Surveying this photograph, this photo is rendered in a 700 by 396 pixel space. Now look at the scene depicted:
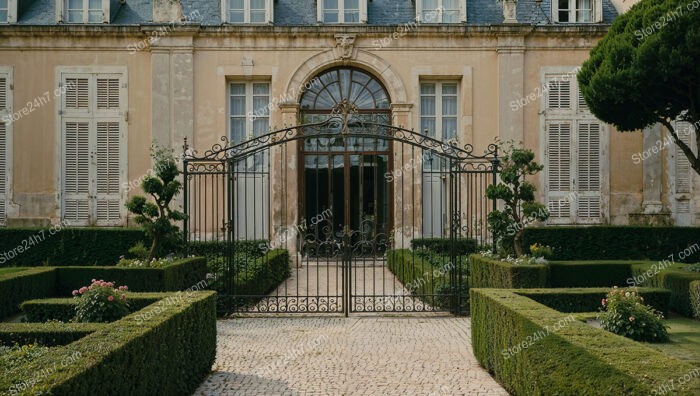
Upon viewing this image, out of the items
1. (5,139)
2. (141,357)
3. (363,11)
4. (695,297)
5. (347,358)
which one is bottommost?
(347,358)

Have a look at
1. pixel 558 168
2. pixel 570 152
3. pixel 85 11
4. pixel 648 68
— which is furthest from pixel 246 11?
pixel 648 68

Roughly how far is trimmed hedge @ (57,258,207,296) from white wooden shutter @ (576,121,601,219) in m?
11.1

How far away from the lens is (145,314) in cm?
639

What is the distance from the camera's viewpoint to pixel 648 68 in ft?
42.4

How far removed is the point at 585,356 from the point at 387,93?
48.5 ft

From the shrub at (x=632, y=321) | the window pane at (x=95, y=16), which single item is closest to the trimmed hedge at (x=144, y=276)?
the shrub at (x=632, y=321)

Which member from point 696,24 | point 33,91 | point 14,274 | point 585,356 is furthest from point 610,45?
point 33,91

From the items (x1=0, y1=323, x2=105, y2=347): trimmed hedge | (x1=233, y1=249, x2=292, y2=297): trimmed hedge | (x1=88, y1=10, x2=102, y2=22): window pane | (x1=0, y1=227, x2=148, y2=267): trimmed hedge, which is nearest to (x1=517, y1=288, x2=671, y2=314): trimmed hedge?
(x1=233, y1=249, x2=292, y2=297): trimmed hedge

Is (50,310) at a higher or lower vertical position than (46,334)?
lower

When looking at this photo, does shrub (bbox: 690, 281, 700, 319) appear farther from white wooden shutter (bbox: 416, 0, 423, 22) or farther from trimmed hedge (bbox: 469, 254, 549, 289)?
white wooden shutter (bbox: 416, 0, 423, 22)

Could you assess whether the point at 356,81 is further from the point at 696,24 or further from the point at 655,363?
the point at 655,363

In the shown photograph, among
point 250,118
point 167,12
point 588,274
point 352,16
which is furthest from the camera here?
point 352,16

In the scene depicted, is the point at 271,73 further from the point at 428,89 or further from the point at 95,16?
the point at 95,16

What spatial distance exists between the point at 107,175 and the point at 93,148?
0.81 m
